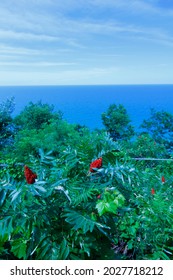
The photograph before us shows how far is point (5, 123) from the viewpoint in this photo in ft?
54.5

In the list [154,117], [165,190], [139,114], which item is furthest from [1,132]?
[139,114]

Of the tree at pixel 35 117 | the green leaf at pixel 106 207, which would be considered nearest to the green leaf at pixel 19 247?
the green leaf at pixel 106 207

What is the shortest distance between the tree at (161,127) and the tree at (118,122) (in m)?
0.95

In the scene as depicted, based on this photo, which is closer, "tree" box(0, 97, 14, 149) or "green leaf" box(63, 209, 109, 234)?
"green leaf" box(63, 209, 109, 234)

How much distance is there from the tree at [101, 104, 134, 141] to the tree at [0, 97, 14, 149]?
206 inches

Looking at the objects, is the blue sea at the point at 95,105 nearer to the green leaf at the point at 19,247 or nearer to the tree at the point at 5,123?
the tree at the point at 5,123

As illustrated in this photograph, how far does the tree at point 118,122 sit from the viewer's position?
1630 centimetres

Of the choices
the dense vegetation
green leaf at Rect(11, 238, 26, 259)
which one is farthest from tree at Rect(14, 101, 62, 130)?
green leaf at Rect(11, 238, 26, 259)

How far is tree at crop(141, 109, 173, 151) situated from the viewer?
15484 mm

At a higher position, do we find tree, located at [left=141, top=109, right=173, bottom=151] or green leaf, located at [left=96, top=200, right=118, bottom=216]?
green leaf, located at [left=96, top=200, right=118, bottom=216]

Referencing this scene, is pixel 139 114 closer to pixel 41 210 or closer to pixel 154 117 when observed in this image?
pixel 154 117

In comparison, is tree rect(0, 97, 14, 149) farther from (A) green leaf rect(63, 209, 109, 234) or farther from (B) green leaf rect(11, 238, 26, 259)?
(A) green leaf rect(63, 209, 109, 234)

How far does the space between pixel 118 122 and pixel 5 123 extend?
618cm
